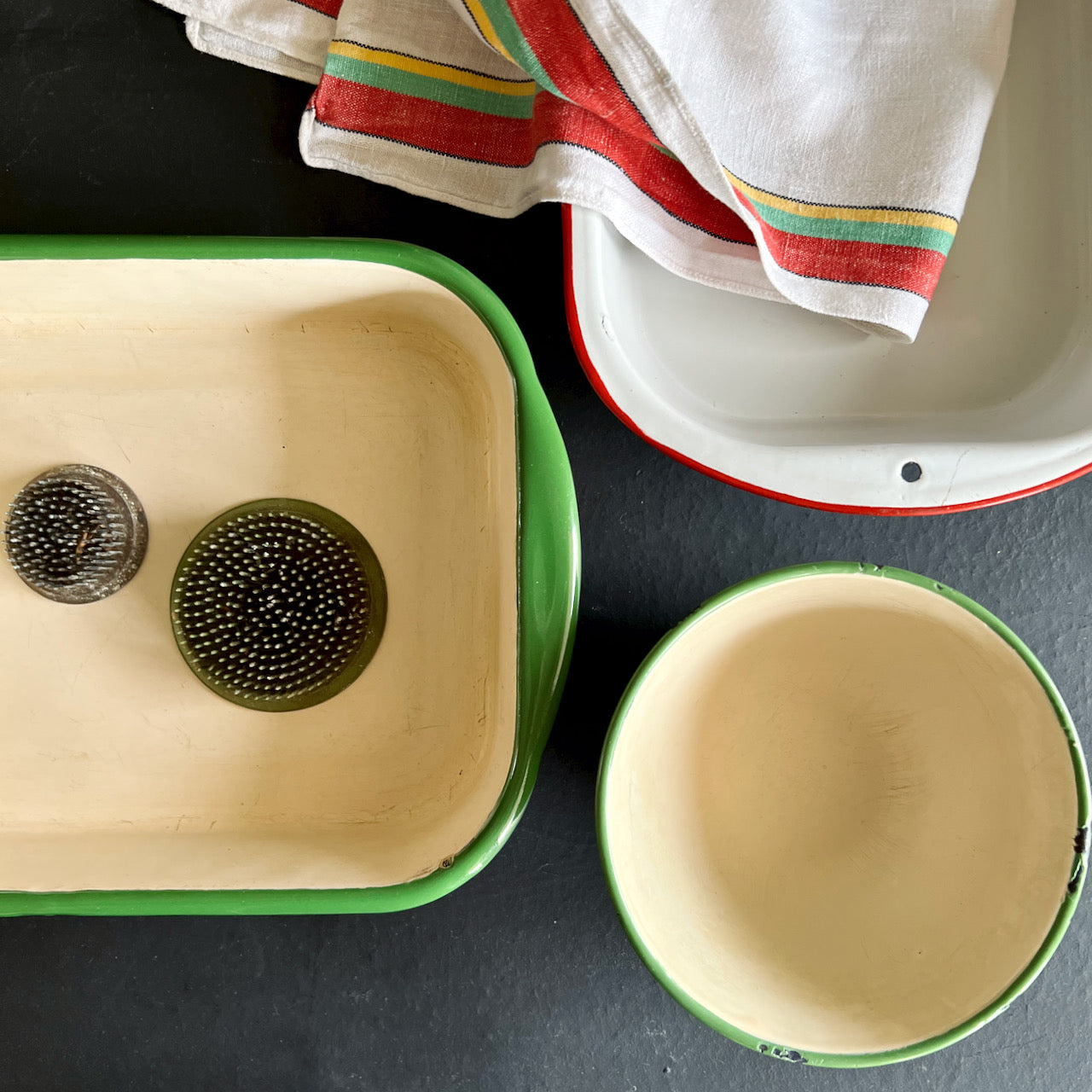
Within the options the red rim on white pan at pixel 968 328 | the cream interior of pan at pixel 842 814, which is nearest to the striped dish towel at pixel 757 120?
the red rim on white pan at pixel 968 328

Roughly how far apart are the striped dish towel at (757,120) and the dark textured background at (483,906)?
74 millimetres

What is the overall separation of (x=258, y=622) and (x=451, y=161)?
0.24 m

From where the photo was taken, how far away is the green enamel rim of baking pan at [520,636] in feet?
1.13

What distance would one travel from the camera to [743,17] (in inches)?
13.6

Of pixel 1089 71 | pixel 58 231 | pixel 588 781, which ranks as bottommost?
pixel 588 781

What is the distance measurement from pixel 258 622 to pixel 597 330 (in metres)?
0.21

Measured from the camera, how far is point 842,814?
0.41 metres

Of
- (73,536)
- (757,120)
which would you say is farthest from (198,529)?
(757,120)

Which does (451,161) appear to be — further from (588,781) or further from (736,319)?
(588,781)

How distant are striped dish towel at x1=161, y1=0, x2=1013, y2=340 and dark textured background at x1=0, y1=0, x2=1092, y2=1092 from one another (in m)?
0.07

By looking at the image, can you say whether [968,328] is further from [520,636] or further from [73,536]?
[73,536]

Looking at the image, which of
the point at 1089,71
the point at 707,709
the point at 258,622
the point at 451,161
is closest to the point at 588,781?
the point at 707,709

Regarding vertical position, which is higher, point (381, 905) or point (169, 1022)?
point (381, 905)

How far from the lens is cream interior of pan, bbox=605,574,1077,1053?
35cm
